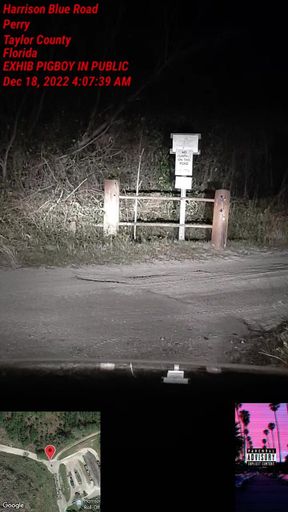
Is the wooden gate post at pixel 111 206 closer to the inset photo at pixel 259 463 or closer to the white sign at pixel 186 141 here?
the white sign at pixel 186 141

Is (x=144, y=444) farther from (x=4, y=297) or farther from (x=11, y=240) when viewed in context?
(x=11, y=240)

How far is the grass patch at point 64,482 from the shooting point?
2686 mm

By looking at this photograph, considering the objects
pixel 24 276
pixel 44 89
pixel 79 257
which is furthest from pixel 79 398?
A: pixel 44 89

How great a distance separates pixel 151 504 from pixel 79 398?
2.26 feet

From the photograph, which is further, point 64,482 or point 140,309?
point 140,309

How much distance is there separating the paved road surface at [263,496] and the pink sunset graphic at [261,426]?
131 mm

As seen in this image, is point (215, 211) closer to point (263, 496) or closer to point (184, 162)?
point (184, 162)

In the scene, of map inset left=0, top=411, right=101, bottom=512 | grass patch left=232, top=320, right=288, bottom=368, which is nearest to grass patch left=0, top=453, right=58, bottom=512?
map inset left=0, top=411, right=101, bottom=512

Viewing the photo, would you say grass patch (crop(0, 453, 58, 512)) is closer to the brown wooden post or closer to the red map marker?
the red map marker

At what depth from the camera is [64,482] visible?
271 cm

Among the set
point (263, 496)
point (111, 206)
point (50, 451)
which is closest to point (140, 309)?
point (50, 451)

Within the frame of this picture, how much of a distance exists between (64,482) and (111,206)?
9099 mm

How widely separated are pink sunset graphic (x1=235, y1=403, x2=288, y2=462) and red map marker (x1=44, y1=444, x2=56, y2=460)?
0.97m

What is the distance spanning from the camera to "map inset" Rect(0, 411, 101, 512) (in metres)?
2.68
